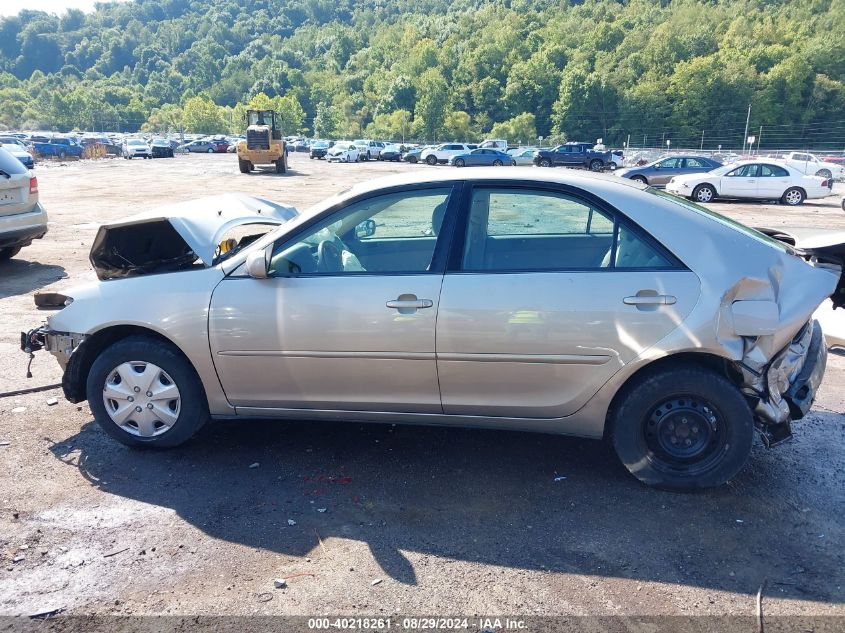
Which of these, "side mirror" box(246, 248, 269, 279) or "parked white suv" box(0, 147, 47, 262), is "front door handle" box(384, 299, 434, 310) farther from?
"parked white suv" box(0, 147, 47, 262)

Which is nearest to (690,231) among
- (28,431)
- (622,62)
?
(28,431)

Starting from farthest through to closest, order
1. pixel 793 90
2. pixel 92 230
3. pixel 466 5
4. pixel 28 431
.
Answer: pixel 466 5
pixel 793 90
pixel 92 230
pixel 28 431

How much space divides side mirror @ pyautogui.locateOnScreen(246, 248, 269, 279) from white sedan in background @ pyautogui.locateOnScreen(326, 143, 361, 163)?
172 ft

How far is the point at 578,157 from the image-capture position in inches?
1700

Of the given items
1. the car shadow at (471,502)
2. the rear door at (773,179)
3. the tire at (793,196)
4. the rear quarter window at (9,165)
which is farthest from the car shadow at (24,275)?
the tire at (793,196)

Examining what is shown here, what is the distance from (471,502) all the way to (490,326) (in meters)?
0.95

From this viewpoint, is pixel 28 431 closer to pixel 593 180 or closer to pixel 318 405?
pixel 318 405

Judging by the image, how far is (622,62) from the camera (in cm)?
11950

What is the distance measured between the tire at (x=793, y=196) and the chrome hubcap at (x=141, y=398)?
2282 cm

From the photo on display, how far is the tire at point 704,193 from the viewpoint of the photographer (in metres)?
22.1

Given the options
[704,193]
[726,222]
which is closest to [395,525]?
[726,222]

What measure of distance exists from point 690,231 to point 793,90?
115583 millimetres

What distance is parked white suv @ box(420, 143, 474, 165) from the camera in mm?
51125

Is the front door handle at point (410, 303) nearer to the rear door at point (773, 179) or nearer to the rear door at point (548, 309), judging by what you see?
the rear door at point (548, 309)
